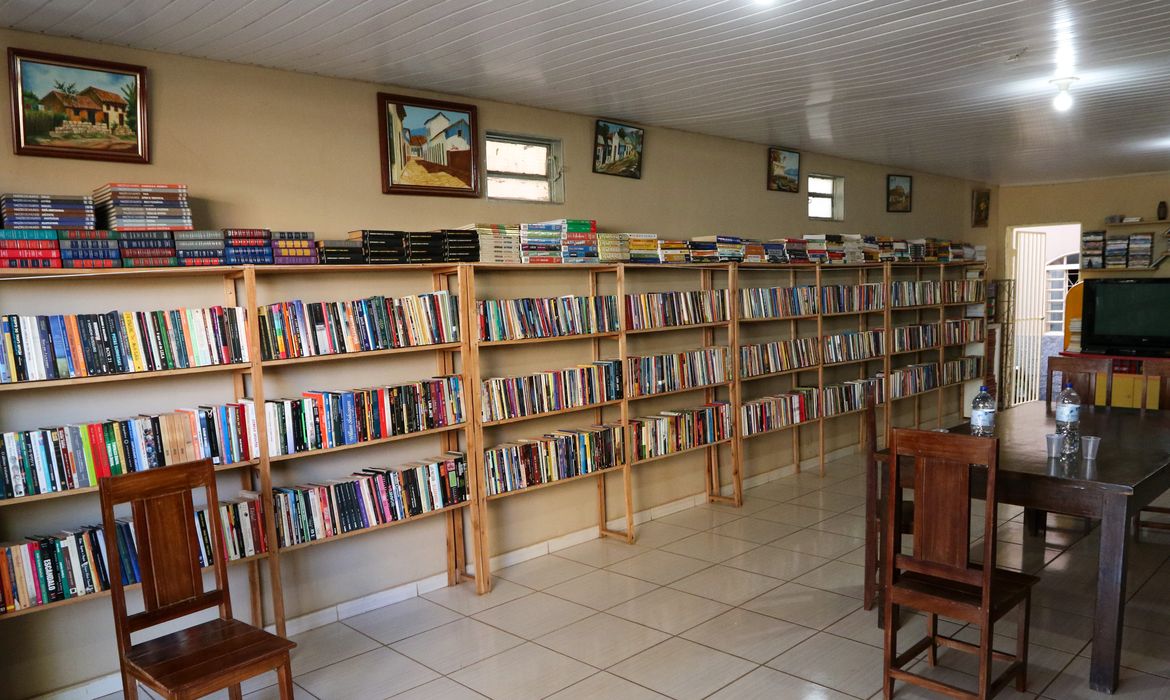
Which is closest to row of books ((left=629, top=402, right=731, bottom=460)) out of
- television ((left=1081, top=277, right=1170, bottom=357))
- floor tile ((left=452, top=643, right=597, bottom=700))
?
floor tile ((left=452, top=643, right=597, bottom=700))

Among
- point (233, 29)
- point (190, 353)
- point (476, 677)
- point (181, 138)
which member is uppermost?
point (233, 29)

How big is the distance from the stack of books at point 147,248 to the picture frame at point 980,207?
9.57 metres

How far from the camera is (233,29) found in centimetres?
334

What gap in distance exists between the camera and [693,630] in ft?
13.0

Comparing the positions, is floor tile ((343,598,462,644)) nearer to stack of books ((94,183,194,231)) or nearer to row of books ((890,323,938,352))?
stack of books ((94,183,194,231))

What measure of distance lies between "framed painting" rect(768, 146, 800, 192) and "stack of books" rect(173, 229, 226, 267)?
4954mm

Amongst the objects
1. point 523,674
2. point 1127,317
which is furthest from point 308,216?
point 1127,317

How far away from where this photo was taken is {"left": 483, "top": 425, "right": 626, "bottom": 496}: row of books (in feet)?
15.3

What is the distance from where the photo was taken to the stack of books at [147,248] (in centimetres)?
323

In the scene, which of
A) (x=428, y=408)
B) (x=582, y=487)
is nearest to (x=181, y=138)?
(x=428, y=408)

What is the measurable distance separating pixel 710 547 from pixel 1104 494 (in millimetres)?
2562

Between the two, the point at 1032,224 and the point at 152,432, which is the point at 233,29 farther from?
the point at 1032,224

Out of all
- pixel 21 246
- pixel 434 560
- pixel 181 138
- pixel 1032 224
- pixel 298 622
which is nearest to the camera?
pixel 21 246

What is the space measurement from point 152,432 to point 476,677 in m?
1.80
